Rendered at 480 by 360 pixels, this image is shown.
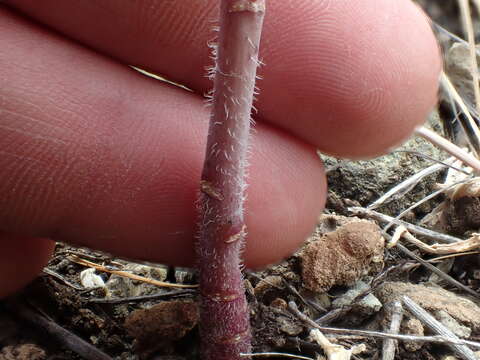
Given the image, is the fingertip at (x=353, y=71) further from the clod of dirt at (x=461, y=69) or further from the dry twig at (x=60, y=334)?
the clod of dirt at (x=461, y=69)

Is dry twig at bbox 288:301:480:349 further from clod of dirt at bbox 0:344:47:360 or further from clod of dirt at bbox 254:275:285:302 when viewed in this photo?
clod of dirt at bbox 0:344:47:360

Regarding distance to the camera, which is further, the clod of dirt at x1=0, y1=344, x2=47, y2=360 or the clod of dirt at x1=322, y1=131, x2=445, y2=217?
the clod of dirt at x1=322, y1=131, x2=445, y2=217

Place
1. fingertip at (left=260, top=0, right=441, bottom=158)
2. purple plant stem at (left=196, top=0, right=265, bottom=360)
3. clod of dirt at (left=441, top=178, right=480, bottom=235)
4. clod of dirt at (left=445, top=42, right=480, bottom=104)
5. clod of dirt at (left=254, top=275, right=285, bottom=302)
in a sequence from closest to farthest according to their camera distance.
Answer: purple plant stem at (left=196, top=0, right=265, bottom=360), fingertip at (left=260, top=0, right=441, bottom=158), clod of dirt at (left=254, top=275, right=285, bottom=302), clod of dirt at (left=441, top=178, right=480, bottom=235), clod of dirt at (left=445, top=42, right=480, bottom=104)

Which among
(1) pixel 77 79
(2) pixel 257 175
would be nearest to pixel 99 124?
(1) pixel 77 79

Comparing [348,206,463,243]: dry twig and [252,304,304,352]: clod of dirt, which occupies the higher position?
[348,206,463,243]: dry twig

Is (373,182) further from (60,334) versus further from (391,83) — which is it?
(60,334)

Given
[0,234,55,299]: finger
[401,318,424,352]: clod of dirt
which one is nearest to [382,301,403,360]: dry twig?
[401,318,424,352]: clod of dirt

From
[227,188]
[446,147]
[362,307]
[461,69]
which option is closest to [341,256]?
[362,307]
